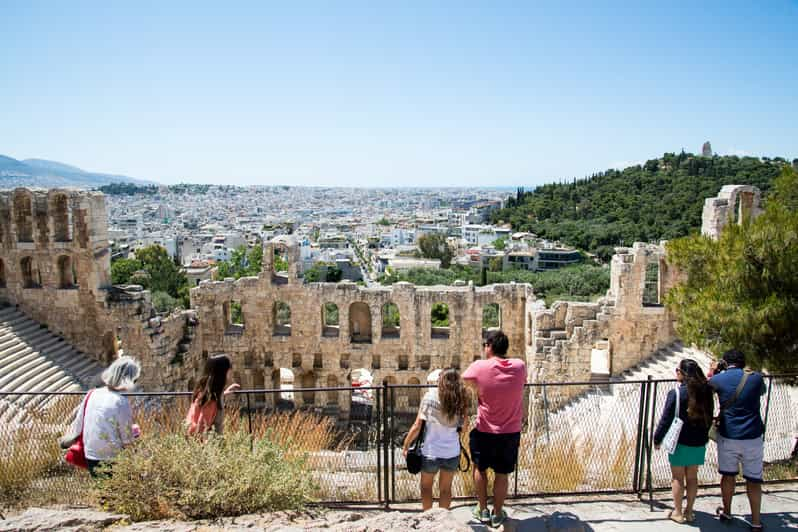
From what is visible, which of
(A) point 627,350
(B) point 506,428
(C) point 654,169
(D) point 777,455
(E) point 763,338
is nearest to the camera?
(B) point 506,428

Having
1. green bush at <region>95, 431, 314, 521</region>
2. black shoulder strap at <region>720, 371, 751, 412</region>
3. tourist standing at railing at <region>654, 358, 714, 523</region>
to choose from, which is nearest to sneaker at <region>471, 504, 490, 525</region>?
green bush at <region>95, 431, 314, 521</region>

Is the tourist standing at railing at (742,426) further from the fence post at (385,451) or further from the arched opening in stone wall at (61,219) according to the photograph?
the arched opening in stone wall at (61,219)

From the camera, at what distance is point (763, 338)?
30.9 feet

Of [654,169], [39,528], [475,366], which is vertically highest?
[654,169]

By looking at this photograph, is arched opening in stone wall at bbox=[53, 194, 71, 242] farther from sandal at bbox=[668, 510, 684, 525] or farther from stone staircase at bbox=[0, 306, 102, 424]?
sandal at bbox=[668, 510, 684, 525]

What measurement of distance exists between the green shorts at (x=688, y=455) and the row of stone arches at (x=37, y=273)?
18.8 metres

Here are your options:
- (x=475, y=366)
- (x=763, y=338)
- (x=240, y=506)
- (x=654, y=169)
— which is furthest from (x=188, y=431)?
(x=654, y=169)

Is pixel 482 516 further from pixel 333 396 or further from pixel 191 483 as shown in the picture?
pixel 333 396

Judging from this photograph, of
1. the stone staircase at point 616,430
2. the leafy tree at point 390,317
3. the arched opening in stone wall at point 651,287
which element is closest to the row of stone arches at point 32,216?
the leafy tree at point 390,317

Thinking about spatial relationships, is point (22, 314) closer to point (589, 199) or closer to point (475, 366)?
point (475, 366)

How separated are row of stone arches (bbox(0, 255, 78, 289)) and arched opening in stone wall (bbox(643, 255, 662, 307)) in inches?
761

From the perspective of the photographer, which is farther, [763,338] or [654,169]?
[654,169]

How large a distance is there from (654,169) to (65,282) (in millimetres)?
86591

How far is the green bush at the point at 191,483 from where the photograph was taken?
20.7ft
